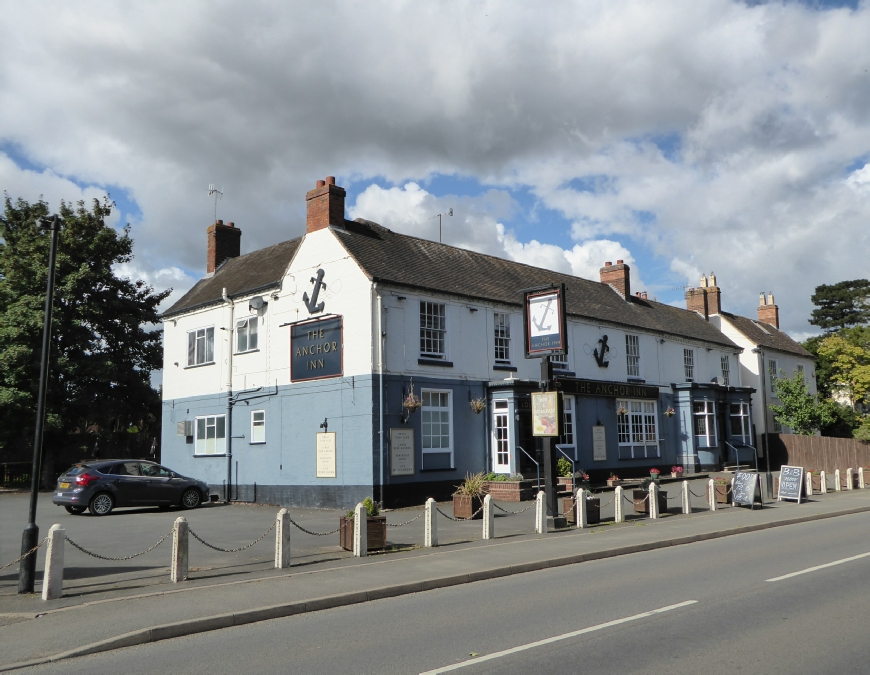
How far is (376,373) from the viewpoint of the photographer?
21.5 metres

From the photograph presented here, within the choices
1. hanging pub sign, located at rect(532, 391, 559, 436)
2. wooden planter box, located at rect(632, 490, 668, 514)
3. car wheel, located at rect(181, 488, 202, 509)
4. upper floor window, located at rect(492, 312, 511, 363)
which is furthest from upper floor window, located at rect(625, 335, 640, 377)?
car wheel, located at rect(181, 488, 202, 509)

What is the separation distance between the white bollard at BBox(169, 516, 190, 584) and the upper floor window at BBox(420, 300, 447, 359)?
1252 centimetres

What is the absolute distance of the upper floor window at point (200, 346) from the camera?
27895mm

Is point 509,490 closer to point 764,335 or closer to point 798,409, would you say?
point 798,409

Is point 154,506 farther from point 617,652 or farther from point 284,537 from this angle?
point 617,652

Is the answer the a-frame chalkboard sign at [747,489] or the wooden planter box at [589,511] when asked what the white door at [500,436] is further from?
the a-frame chalkboard sign at [747,489]

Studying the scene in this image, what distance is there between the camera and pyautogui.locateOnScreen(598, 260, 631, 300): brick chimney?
117 feet

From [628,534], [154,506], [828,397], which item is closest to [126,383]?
[154,506]

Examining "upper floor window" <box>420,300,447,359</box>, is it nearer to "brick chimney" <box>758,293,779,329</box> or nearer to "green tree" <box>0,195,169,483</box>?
"green tree" <box>0,195,169,483</box>

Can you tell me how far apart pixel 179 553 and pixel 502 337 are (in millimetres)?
16218

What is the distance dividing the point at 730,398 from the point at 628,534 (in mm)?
21643

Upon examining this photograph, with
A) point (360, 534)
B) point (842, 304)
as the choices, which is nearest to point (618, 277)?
point (360, 534)

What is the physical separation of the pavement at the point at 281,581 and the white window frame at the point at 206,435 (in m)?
7.77

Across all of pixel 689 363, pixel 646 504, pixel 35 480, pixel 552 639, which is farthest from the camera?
pixel 689 363
